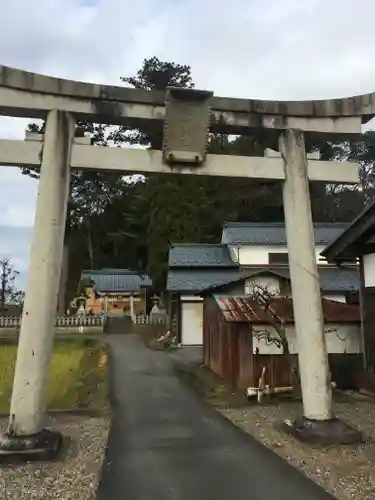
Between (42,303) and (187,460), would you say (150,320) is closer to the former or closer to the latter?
(42,303)

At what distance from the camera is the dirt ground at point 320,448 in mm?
5930

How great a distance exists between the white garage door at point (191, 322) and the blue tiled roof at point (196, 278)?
101cm

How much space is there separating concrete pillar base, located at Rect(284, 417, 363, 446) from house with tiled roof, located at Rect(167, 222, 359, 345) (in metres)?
17.2

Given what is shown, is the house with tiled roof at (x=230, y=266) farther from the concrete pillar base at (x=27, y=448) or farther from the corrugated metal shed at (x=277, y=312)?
the concrete pillar base at (x=27, y=448)

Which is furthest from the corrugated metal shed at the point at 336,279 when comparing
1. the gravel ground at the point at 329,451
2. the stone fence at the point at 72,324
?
the gravel ground at the point at 329,451

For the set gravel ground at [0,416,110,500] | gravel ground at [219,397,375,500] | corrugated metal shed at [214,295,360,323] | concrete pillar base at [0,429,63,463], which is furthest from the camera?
corrugated metal shed at [214,295,360,323]

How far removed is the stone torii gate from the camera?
7211mm

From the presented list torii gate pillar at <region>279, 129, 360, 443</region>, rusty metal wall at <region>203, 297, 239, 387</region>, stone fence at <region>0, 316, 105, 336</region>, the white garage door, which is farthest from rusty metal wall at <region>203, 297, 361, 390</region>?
stone fence at <region>0, 316, 105, 336</region>

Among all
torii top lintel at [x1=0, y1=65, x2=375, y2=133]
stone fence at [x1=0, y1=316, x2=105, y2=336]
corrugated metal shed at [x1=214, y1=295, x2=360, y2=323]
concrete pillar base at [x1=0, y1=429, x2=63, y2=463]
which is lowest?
concrete pillar base at [x1=0, y1=429, x2=63, y2=463]

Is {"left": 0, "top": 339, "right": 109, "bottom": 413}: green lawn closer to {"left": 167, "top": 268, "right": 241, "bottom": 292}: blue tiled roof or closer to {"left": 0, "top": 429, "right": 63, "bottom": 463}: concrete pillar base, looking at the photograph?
{"left": 0, "top": 429, "right": 63, "bottom": 463}: concrete pillar base

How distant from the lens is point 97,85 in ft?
26.0

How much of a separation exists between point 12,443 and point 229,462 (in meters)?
3.07

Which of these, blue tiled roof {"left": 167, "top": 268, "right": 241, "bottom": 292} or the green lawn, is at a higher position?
blue tiled roof {"left": 167, "top": 268, "right": 241, "bottom": 292}

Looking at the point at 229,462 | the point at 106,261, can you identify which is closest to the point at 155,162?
the point at 229,462
